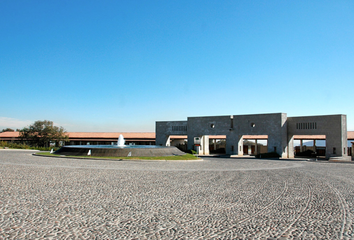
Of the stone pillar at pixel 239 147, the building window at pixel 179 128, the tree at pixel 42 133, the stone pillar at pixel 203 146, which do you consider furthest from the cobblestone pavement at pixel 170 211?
the tree at pixel 42 133

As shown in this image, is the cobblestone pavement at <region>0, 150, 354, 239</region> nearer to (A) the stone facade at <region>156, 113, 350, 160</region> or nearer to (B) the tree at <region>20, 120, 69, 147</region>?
(A) the stone facade at <region>156, 113, 350, 160</region>

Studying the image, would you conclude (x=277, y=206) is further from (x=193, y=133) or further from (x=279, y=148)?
(x=193, y=133)

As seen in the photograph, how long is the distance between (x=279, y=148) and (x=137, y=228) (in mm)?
38549

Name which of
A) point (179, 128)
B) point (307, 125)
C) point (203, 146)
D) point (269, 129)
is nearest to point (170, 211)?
point (269, 129)

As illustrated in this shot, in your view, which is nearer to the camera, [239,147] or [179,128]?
[239,147]

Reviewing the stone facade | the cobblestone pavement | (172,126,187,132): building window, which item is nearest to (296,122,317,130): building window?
the stone facade

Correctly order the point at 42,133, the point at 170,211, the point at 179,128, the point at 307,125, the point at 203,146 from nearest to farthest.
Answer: the point at 170,211
the point at 307,125
the point at 203,146
the point at 179,128
the point at 42,133

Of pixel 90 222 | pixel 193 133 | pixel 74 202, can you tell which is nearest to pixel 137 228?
pixel 90 222

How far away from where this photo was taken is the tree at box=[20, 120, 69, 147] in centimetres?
5900

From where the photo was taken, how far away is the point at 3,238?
18.2 ft

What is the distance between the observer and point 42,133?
59.5 metres

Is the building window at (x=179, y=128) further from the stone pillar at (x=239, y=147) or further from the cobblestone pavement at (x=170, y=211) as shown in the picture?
the cobblestone pavement at (x=170, y=211)

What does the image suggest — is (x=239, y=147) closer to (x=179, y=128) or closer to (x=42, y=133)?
(x=179, y=128)

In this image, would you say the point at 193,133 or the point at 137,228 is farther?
the point at 193,133
